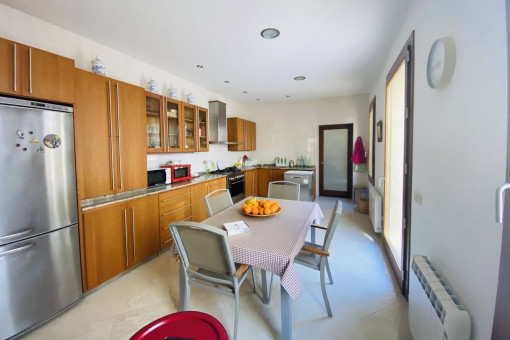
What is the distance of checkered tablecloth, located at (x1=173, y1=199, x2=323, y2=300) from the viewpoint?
1.31m

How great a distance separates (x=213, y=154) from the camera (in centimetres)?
484

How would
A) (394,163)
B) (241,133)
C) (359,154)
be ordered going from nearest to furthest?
(394,163) → (359,154) → (241,133)

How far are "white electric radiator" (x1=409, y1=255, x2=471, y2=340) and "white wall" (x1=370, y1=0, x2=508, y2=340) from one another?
55 mm

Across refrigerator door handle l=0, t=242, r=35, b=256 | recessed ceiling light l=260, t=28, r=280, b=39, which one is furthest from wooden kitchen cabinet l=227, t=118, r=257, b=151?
refrigerator door handle l=0, t=242, r=35, b=256

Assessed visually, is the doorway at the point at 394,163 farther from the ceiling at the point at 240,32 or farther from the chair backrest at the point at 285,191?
the chair backrest at the point at 285,191

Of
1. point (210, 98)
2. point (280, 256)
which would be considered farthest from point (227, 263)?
point (210, 98)

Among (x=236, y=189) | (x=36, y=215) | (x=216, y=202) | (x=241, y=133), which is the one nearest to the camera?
(x=36, y=215)

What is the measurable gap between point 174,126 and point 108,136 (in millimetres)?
1178

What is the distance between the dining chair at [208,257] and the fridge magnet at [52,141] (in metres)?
1.21

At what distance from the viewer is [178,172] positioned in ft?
11.0

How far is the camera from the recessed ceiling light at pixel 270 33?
226cm

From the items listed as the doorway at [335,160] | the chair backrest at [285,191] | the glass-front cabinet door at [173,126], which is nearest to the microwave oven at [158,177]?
the glass-front cabinet door at [173,126]

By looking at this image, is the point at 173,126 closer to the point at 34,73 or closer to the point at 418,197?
the point at 34,73

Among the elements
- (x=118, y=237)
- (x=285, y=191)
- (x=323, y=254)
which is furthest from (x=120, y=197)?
(x=323, y=254)
